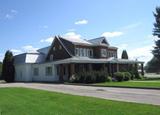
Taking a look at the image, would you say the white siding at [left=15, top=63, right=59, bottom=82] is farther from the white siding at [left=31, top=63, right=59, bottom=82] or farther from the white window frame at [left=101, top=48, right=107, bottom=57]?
the white window frame at [left=101, top=48, right=107, bottom=57]

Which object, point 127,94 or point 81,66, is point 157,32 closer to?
point 81,66

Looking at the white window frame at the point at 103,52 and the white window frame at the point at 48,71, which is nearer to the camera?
the white window frame at the point at 48,71

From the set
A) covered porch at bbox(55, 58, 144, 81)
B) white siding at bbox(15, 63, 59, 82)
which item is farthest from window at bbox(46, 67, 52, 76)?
covered porch at bbox(55, 58, 144, 81)

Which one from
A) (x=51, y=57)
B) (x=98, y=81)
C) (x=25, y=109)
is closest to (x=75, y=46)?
(x=51, y=57)

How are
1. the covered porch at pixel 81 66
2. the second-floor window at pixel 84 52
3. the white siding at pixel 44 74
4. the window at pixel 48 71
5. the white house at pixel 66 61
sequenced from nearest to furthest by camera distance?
1. the covered porch at pixel 81 66
2. the white house at pixel 66 61
3. the white siding at pixel 44 74
4. the window at pixel 48 71
5. the second-floor window at pixel 84 52

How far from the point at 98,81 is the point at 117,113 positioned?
26772 millimetres

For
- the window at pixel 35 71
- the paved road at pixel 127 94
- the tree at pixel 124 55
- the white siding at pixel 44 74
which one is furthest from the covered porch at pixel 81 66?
the tree at pixel 124 55

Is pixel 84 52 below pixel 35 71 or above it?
above

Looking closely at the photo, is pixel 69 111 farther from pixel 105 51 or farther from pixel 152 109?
pixel 105 51

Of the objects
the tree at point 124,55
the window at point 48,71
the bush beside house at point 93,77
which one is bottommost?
the bush beside house at point 93,77

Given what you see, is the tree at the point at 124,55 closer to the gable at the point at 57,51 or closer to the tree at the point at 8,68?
the gable at the point at 57,51


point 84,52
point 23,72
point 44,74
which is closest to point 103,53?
point 84,52

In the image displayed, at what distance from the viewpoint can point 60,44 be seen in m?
47.6

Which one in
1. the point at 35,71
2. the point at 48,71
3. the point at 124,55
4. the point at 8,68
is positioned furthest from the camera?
the point at 124,55
